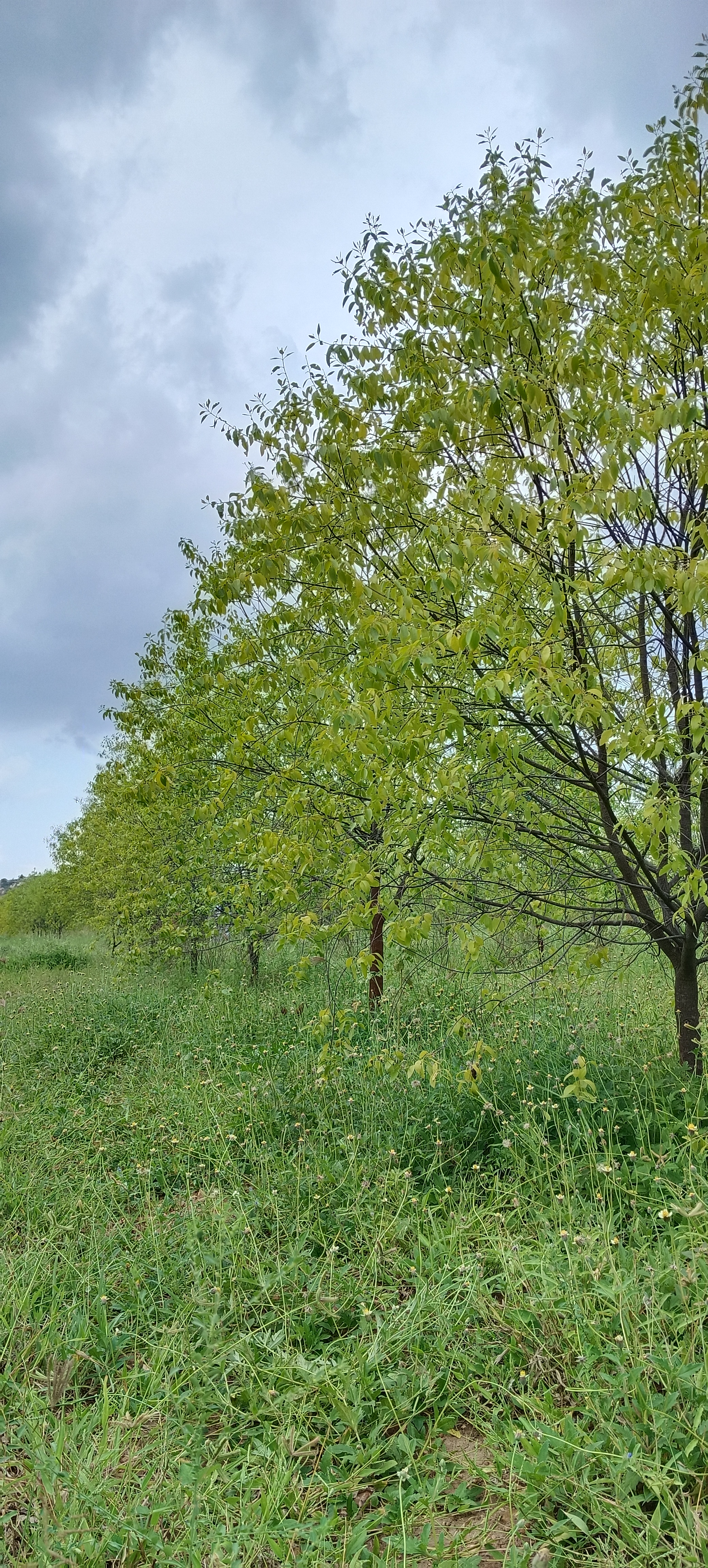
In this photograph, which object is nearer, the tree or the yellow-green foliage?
the tree

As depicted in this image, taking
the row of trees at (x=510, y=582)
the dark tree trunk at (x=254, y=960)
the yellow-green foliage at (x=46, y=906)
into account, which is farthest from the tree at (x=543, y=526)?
the yellow-green foliage at (x=46, y=906)

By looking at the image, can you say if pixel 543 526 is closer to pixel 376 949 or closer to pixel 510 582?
pixel 510 582

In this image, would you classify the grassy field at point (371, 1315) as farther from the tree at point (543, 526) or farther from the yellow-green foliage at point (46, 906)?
the yellow-green foliage at point (46, 906)

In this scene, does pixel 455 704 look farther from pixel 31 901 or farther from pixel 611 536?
pixel 31 901

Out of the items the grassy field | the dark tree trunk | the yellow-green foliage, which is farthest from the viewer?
the yellow-green foliage

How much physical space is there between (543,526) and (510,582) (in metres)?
0.49

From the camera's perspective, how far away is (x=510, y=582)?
143 inches

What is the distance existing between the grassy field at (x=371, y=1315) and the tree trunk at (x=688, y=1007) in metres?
0.18

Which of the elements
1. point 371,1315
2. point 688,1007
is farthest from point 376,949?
point 371,1315

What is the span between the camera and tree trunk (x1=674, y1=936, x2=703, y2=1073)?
4.74 meters

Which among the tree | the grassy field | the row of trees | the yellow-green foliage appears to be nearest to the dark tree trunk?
the grassy field

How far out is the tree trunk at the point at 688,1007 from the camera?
187 inches

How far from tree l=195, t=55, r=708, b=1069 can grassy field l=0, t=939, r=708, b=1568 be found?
3.97ft

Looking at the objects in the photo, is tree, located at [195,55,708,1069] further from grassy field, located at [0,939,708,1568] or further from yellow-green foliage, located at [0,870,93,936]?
yellow-green foliage, located at [0,870,93,936]
